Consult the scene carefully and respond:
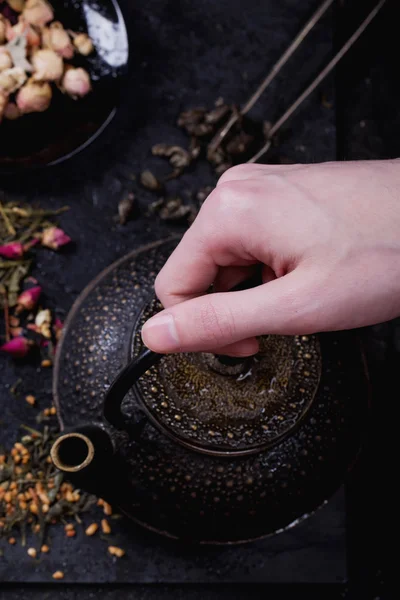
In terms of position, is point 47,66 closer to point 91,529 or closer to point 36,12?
point 36,12

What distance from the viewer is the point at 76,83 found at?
1.33m

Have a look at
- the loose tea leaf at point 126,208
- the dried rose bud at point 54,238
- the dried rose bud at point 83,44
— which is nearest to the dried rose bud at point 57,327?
the dried rose bud at point 54,238

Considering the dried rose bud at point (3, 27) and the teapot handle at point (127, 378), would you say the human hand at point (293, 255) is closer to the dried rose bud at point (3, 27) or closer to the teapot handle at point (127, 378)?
the teapot handle at point (127, 378)

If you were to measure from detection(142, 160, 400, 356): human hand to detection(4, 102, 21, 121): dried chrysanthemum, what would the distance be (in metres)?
0.68

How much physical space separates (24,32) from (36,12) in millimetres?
53

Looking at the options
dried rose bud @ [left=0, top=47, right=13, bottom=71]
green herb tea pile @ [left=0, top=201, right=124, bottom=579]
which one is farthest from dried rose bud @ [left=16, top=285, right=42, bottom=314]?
dried rose bud @ [left=0, top=47, right=13, bottom=71]

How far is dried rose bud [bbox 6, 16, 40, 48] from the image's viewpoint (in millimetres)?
1317

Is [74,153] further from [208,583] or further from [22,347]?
[208,583]

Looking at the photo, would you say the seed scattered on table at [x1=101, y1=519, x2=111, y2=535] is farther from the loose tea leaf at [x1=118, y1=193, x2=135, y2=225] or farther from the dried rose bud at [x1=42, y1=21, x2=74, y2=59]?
the dried rose bud at [x1=42, y1=21, x2=74, y2=59]

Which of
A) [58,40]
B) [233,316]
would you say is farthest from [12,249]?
[233,316]

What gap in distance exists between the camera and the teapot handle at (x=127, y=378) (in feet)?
2.41

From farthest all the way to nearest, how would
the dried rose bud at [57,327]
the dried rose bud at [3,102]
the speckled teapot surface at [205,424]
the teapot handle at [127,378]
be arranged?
the dried rose bud at [57,327], the dried rose bud at [3,102], the speckled teapot surface at [205,424], the teapot handle at [127,378]

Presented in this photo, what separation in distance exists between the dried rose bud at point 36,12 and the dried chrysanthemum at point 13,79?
13cm

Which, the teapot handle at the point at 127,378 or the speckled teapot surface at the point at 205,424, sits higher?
the teapot handle at the point at 127,378
